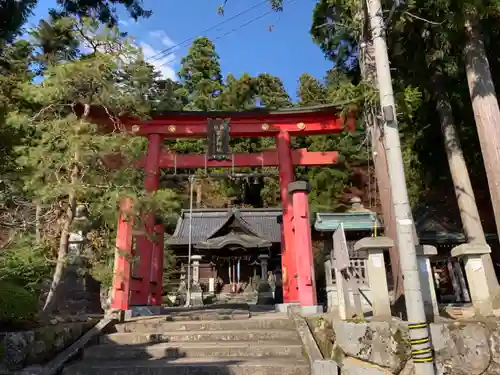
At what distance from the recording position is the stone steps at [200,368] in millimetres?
4656

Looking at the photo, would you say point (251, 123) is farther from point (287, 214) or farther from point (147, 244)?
point (147, 244)

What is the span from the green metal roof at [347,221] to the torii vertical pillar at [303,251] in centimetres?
477

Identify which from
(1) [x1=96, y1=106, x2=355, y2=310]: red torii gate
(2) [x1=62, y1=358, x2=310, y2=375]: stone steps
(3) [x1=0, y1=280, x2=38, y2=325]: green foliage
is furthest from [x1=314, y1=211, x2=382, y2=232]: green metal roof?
(3) [x1=0, y1=280, x2=38, y2=325]: green foliage

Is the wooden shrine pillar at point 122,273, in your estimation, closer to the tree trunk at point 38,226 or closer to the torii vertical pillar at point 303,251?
the tree trunk at point 38,226

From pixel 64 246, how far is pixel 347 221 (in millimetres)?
9622

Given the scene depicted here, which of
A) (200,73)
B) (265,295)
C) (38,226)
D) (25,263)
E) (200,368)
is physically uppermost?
(200,73)

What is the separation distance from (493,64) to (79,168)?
1138 centimetres

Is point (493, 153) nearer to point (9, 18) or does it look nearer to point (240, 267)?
point (9, 18)

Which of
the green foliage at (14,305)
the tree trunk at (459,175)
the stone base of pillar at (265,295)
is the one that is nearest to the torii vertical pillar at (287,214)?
the tree trunk at (459,175)

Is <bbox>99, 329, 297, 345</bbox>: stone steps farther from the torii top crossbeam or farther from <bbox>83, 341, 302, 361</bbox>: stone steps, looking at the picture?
the torii top crossbeam

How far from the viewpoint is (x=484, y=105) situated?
7898mm

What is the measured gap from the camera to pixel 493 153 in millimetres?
7656

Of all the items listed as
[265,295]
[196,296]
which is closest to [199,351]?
[265,295]

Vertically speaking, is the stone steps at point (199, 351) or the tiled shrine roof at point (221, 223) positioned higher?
the tiled shrine roof at point (221, 223)
